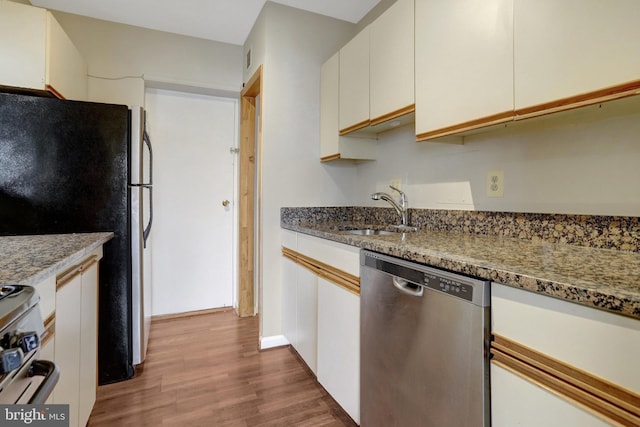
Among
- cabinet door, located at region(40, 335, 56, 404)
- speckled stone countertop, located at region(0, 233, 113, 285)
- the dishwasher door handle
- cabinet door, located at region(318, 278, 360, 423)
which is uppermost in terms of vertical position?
speckled stone countertop, located at region(0, 233, 113, 285)

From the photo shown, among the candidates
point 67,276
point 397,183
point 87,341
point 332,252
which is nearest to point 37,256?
point 67,276

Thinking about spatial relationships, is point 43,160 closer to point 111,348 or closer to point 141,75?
point 111,348

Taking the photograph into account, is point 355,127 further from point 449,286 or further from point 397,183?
point 449,286

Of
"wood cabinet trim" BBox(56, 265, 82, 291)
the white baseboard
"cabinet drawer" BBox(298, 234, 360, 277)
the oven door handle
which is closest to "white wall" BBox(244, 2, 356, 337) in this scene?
the white baseboard

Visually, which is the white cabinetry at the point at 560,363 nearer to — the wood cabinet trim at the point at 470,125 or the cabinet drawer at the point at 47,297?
the wood cabinet trim at the point at 470,125

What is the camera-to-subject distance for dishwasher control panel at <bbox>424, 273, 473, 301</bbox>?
85cm

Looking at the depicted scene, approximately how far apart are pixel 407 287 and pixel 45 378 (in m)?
0.97

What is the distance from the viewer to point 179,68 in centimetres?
269

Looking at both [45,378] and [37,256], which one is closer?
[45,378]

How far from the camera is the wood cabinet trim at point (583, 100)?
819 mm

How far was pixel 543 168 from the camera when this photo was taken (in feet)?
4.07

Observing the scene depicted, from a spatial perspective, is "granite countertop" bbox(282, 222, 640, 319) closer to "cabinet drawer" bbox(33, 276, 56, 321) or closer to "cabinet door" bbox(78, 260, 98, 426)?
"cabinet drawer" bbox(33, 276, 56, 321)

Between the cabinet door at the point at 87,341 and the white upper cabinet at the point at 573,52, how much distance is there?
1805mm

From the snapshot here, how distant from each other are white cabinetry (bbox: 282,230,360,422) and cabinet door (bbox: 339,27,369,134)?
2.54 feet
